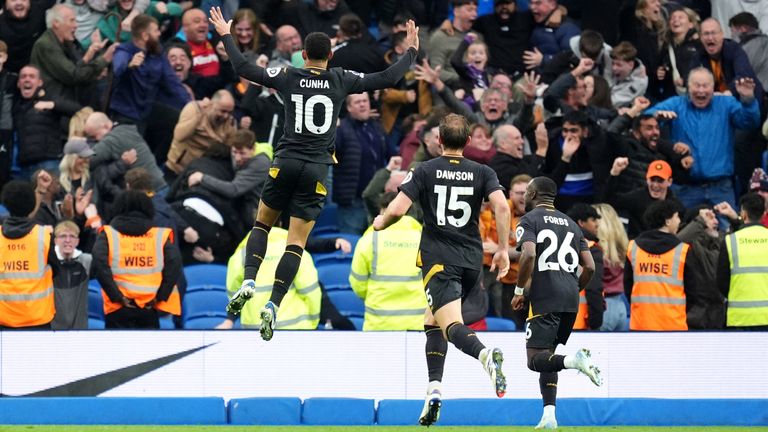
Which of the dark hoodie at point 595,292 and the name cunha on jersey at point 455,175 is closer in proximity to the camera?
the name cunha on jersey at point 455,175

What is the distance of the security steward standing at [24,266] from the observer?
49.2 feet

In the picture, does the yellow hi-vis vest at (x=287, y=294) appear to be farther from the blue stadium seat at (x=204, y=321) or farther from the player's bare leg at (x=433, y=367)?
the player's bare leg at (x=433, y=367)

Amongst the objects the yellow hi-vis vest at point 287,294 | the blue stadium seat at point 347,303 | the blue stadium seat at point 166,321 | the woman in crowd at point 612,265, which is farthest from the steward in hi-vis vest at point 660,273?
the blue stadium seat at point 166,321

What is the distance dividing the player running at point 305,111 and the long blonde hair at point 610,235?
185 inches

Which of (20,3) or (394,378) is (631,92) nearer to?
(394,378)

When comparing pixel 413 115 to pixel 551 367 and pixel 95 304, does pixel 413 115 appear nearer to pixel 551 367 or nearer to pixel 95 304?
pixel 95 304

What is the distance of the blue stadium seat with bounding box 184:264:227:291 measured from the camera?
55.9 feet

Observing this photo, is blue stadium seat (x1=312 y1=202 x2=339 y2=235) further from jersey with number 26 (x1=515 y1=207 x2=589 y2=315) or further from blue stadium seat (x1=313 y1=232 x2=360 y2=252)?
jersey with number 26 (x1=515 y1=207 x2=589 y2=315)

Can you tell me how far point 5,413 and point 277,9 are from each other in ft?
25.5

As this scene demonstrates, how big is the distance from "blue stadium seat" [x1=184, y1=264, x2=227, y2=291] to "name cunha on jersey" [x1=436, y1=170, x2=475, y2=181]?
556 cm

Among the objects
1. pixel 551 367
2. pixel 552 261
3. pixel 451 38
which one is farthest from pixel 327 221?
pixel 551 367

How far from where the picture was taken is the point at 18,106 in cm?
1861

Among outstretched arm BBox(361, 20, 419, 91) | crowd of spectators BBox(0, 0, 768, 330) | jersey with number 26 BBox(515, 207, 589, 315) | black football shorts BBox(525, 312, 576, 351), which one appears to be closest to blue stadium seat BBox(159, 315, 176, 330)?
crowd of spectators BBox(0, 0, 768, 330)

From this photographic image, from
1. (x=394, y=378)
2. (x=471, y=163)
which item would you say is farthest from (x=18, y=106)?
(x=471, y=163)
